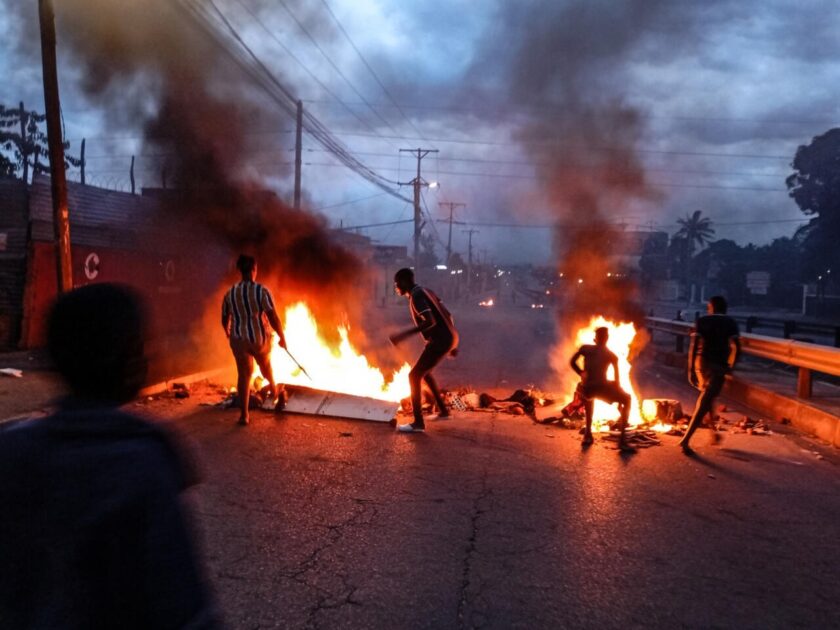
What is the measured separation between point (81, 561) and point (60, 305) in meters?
0.59

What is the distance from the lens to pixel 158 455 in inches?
66.1

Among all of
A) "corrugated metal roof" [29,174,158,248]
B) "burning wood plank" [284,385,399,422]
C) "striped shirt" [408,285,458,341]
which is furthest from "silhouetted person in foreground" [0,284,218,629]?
"corrugated metal roof" [29,174,158,248]

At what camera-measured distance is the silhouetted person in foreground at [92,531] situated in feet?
5.07

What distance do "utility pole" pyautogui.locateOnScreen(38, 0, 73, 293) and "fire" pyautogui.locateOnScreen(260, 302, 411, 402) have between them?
3.32 meters

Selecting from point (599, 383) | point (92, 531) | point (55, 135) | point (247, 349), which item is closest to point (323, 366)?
point (247, 349)

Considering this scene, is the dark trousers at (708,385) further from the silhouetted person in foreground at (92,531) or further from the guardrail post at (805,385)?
the silhouetted person in foreground at (92,531)

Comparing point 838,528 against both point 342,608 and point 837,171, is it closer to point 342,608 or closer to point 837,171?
point 342,608

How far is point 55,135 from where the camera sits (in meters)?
Result: 11.3

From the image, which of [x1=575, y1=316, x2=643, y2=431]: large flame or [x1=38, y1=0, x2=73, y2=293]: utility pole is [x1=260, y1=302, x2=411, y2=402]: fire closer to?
[x1=575, y1=316, x2=643, y2=431]: large flame

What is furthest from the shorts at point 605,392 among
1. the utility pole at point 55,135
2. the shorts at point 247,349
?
the utility pole at point 55,135

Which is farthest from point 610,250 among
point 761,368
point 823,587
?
point 823,587

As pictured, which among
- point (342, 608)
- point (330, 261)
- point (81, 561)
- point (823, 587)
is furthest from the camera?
point (330, 261)

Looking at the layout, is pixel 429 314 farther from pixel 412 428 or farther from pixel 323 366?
pixel 323 366

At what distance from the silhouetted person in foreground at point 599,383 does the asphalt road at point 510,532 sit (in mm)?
321
